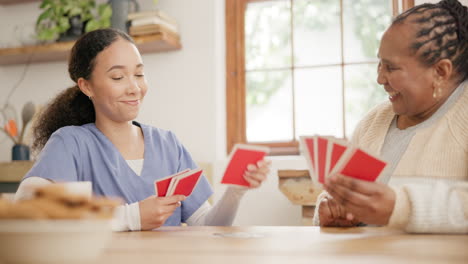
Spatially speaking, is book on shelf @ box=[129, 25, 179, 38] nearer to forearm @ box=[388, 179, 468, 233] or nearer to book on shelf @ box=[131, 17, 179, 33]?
book on shelf @ box=[131, 17, 179, 33]

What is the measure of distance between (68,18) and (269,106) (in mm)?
1548

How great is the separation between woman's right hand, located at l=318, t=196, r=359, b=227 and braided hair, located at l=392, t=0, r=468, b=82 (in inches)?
20.2

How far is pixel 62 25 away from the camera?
11.4 feet

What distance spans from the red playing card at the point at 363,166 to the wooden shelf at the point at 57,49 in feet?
7.32

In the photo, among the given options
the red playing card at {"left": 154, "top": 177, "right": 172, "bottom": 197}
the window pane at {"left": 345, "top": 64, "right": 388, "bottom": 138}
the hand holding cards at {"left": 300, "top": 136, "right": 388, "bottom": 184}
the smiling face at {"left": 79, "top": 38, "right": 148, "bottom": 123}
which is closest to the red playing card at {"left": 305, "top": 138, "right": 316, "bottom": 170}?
the hand holding cards at {"left": 300, "top": 136, "right": 388, "bottom": 184}

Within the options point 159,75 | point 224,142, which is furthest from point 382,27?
point 159,75

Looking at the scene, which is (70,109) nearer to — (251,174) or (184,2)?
(251,174)

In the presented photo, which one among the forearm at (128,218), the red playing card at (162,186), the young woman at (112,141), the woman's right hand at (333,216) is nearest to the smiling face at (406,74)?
the woman's right hand at (333,216)

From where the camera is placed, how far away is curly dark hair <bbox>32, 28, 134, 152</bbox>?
190 cm

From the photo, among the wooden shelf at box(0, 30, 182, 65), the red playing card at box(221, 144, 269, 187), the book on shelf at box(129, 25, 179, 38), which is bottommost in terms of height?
the red playing card at box(221, 144, 269, 187)

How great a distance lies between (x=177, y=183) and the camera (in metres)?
1.48

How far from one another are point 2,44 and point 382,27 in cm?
287

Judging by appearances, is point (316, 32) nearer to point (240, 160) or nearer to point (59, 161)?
point (240, 160)

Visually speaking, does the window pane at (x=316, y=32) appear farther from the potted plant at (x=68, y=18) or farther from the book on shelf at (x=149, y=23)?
the potted plant at (x=68, y=18)
